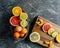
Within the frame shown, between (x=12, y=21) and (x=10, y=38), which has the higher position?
(x=12, y=21)

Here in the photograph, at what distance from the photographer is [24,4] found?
1697mm

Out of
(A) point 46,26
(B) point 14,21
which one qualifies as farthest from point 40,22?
(B) point 14,21

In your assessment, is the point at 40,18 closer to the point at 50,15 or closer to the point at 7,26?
the point at 50,15

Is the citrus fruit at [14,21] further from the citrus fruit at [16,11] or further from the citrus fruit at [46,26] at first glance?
the citrus fruit at [46,26]

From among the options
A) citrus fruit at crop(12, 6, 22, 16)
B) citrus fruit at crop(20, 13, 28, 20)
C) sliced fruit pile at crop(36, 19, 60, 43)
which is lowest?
sliced fruit pile at crop(36, 19, 60, 43)

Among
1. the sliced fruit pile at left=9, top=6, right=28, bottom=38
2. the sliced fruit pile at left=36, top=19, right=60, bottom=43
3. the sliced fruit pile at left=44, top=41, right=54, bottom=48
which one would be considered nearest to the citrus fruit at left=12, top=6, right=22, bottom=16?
the sliced fruit pile at left=9, top=6, right=28, bottom=38

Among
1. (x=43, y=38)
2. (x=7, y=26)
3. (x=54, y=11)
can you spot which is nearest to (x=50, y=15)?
(x=54, y=11)

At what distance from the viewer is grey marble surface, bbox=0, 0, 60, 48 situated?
5.47ft

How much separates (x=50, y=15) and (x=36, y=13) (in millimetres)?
83

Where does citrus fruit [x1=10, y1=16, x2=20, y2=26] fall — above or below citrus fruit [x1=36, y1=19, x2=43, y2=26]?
above

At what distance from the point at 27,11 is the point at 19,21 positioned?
11 cm

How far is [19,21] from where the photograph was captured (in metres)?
1.62

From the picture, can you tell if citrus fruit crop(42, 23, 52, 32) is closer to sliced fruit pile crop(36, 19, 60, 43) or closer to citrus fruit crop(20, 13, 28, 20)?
sliced fruit pile crop(36, 19, 60, 43)

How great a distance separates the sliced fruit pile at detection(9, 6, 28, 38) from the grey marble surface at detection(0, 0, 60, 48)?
68 mm
